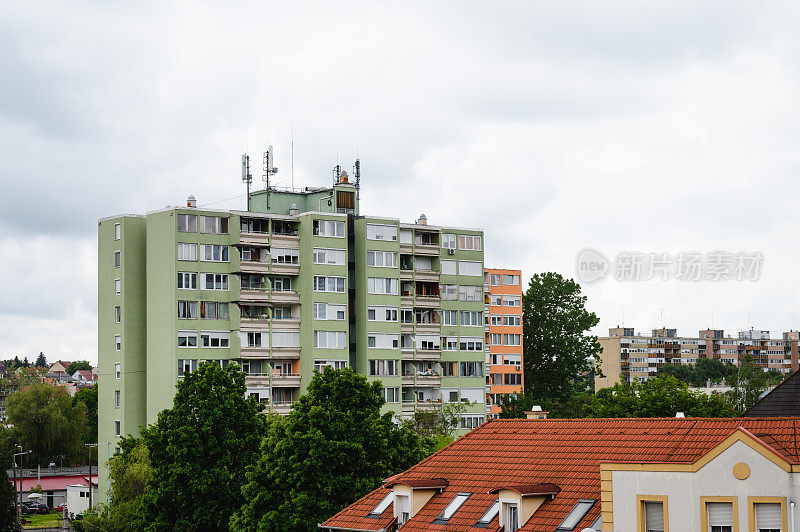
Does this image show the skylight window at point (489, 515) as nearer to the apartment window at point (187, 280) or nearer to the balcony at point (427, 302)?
the apartment window at point (187, 280)

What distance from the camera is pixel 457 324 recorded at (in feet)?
376

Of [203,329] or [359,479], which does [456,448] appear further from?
[203,329]

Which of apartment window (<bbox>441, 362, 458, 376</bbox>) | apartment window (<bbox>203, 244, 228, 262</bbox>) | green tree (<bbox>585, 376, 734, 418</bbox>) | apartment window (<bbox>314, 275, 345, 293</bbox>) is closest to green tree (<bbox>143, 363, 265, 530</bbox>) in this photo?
green tree (<bbox>585, 376, 734, 418</bbox>)

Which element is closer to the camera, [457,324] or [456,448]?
[456,448]

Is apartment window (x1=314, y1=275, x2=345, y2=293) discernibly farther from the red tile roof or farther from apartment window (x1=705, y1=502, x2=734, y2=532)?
apartment window (x1=705, y1=502, x2=734, y2=532)

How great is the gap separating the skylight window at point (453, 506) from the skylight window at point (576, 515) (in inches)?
214

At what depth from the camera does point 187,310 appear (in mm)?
97562

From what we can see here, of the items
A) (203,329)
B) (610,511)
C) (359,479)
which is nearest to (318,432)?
(359,479)

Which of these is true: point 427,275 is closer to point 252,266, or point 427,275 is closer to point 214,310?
point 252,266

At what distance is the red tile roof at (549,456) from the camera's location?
1471 inches

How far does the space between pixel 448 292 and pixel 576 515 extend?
75.6m

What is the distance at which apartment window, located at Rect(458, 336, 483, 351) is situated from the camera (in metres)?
115

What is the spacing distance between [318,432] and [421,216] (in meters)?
63.4

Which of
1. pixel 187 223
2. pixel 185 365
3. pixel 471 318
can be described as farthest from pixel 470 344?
pixel 187 223
